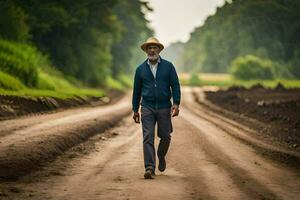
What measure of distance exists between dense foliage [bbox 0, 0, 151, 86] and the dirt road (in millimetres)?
Result: 22955

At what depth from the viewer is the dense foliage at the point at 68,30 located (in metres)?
37.3

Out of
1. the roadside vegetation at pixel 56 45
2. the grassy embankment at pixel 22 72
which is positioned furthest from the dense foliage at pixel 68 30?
the grassy embankment at pixel 22 72

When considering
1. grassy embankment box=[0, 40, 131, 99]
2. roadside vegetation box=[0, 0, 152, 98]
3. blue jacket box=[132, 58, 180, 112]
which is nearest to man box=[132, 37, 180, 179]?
blue jacket box=[132, 58, 180, 112]

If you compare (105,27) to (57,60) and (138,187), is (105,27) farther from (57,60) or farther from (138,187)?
(138,187)

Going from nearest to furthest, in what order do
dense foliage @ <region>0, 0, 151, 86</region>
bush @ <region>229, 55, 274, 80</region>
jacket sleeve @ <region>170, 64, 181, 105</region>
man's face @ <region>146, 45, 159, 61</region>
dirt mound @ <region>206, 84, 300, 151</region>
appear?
man's face @ <region>146, 45, 159, 61</region>
jacket sleeve @ <region>170, 64, 181, 105</region>
dirt mound @ <region>206, 84, 300, 151</region>
dense foliage @ <region>0, 0, 151, 86</region>
bush @ <region>229, 55, 274, 80</region>

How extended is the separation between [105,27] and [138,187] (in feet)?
150

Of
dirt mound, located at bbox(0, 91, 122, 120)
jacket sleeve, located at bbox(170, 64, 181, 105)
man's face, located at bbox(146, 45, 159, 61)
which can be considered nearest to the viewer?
man's face, located at bbox(146, 45, 159, 61)

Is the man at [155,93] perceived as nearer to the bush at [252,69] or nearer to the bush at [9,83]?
the bush at [9,83]

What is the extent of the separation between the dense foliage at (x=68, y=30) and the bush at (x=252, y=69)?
21644 millimetres

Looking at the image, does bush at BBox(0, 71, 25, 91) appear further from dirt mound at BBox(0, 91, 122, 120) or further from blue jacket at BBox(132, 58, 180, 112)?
blue jacket at BBox(132, 58, 180, 112)

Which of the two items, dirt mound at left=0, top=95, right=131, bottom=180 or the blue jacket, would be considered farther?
dirt mound at left=0, top=95, right=131, bottom=180

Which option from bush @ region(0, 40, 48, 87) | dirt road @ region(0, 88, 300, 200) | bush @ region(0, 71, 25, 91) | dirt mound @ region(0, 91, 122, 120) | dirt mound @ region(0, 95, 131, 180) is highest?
bush @ region(0, 40, 48, 87)

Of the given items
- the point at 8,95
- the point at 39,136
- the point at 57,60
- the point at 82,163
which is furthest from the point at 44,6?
the point at 82,163

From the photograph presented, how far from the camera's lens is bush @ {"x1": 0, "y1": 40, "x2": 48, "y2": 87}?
30.7m
